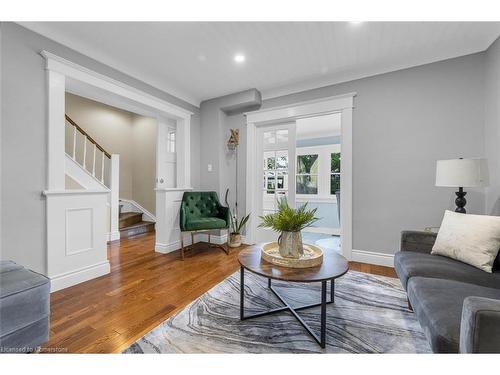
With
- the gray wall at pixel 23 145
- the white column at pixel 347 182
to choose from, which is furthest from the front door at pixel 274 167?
the gray wall at pixel 23 145

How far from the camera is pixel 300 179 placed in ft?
18.2

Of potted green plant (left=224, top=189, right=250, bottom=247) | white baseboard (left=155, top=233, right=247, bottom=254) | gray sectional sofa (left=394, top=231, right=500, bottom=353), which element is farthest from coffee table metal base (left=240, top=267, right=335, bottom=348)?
white baseboard (left=155, top=233, right=247, bottom=254)

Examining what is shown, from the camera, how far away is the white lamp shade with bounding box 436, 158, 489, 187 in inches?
71.0

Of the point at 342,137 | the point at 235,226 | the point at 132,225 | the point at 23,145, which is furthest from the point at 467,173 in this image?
the point at 132,225

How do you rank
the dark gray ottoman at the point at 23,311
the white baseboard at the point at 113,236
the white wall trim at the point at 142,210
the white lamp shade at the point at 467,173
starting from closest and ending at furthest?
the dark gray ottoman at the point at 23,311
the white lamp shade at the point at 467,173
the white baseboard at the point at 113,236
the white wall trim at the point at 142,210

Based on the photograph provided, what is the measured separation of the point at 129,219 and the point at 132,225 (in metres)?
0.14

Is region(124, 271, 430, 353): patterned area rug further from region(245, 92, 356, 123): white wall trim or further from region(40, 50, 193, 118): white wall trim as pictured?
region(40, 50, 193, 118): white wall trim

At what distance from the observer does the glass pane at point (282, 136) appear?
11.5ft

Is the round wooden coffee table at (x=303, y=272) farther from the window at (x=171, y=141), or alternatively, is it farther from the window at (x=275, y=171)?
the window at (x=171, y=141)

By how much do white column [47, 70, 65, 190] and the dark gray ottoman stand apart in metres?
1.06

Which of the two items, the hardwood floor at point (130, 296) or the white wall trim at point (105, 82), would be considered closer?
the hardwood floor at point (130, 296)

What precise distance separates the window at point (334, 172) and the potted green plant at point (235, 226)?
2551 mm

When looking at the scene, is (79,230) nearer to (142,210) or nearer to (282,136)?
(282,136)
